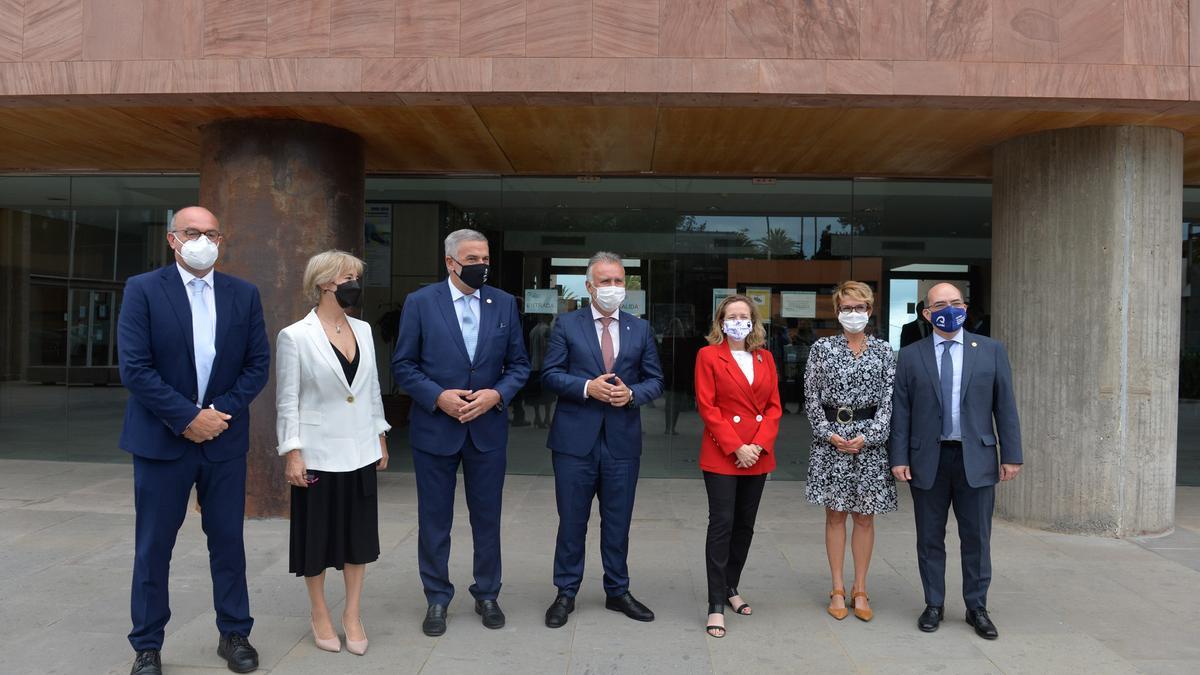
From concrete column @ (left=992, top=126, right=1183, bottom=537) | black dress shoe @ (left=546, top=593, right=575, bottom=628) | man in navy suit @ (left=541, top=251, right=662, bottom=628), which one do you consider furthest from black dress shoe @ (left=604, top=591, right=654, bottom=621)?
concrete column @ (left=992, top=126, right=1183, bottom=537)

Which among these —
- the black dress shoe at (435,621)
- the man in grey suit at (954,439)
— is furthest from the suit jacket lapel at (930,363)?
the black dress shoe at (435,621)

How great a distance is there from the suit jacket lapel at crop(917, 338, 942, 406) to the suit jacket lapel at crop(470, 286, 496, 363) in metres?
2.30

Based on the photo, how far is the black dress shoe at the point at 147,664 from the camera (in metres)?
3.45

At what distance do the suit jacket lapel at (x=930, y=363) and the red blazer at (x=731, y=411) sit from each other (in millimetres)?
800

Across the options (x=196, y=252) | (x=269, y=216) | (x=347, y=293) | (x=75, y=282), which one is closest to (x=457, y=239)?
(x=347, y=293)

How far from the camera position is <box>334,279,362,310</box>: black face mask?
3.85 metres

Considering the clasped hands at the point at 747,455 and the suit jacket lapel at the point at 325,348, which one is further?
the clasped hands at the point at 747,455

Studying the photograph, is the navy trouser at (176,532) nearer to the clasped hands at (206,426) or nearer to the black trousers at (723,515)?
the clasped hands at (206,426)

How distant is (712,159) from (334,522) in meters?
5.30

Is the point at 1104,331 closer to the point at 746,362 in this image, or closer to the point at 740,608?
the point at 746,362

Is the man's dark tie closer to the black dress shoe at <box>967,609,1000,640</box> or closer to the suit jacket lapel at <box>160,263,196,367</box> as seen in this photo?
the black dress shoe at <box>967,609,1000,640</box>

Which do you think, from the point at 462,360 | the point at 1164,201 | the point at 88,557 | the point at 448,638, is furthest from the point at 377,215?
the point at 1164,201

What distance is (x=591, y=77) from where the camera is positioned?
5.37 metres

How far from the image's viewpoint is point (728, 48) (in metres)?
5.34
